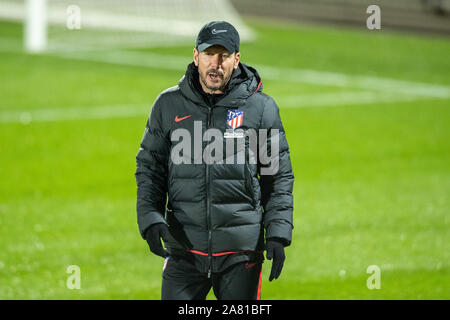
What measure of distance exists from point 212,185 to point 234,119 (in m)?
0.34

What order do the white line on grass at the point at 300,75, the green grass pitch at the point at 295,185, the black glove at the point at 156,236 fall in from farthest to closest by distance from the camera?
the white line on grass at the point at 300,75 < the green grass pitch at the point at 295,185 < the black glove at the point at 156,236

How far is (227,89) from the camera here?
4480 millimetres

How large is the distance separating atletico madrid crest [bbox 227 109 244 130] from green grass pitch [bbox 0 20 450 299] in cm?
273

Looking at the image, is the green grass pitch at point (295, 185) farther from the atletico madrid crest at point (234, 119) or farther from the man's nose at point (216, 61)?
the man's nose at point (216, 61)

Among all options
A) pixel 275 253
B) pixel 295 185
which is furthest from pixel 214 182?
pixel 295 185

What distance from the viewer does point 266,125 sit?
4480 millimetres

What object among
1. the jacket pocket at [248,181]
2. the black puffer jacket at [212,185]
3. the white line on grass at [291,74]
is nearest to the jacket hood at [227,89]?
the black puffer jacket at [212,185]

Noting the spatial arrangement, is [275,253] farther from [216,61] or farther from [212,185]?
[216,61]

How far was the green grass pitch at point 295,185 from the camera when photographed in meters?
7.31

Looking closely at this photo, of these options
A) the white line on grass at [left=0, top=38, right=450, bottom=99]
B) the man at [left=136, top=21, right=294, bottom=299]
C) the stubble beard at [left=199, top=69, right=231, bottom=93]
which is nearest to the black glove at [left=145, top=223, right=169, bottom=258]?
the man at [left=136, top=21, right=294, bottom=299]

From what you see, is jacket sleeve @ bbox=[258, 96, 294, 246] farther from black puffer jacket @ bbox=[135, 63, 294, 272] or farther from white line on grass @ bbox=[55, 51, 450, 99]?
white line on grass @ bbox=[55, 51, 450, 99]

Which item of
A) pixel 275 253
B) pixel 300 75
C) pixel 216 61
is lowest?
pixel 275 253
